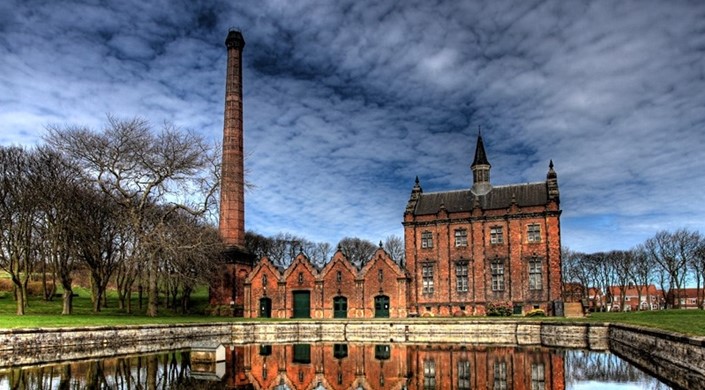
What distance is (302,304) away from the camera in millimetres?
48156

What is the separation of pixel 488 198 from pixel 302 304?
18.2m

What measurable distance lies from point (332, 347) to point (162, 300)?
40.7 metres

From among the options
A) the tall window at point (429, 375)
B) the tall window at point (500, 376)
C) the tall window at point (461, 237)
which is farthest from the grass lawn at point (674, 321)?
the tall window at point (461, 237)

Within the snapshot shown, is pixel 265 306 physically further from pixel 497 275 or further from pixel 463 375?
pixel 463 375

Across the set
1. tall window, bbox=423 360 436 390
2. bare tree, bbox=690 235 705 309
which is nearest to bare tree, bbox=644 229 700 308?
bare tree, bbox=690 235 705 309

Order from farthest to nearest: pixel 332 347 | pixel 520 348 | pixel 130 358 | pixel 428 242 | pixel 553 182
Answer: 1. pixel 428 242
2. pixel 553 182
3. pixel 332 347
4. pixel 520 348
5. pixel 130 358

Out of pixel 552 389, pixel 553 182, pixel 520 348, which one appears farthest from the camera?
pixel 553 182

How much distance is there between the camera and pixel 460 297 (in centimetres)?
4409

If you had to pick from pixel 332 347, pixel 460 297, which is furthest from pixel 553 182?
pixel 332 347

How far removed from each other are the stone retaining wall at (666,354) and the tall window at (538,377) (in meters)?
3.30

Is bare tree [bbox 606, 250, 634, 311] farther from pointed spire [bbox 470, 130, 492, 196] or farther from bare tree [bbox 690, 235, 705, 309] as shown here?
pointed spire [bbox 470, 130, 492, 196]

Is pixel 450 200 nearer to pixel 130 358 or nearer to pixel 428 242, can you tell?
pixel 428 242

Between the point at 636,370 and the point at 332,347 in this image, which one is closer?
the point at 636,370

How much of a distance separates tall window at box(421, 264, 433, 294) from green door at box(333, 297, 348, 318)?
21.9 ft
